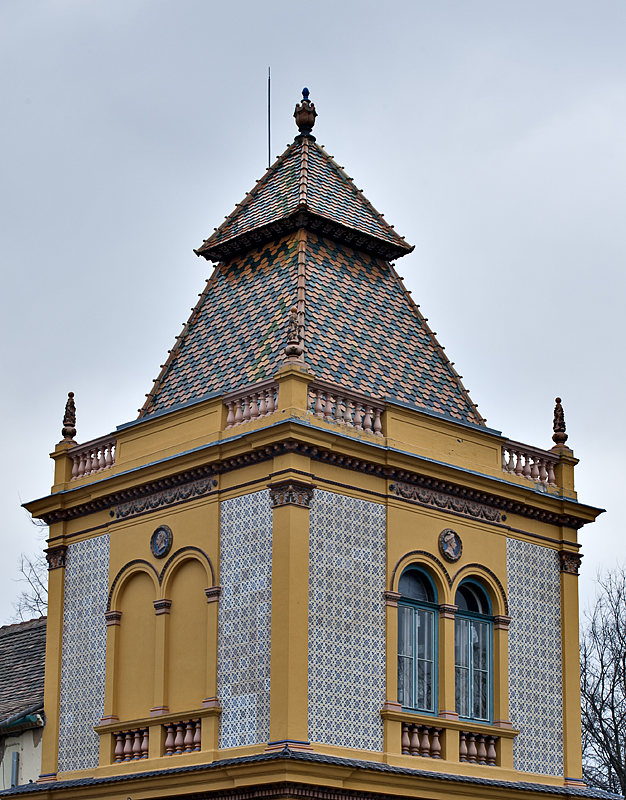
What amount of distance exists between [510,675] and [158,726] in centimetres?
588

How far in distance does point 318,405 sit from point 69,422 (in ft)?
21.0

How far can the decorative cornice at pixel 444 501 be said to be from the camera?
77.0ft

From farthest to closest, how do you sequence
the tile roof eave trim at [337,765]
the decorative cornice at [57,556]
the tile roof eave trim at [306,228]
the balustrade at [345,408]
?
1. the tile roof eave trim at [306,228]
2. the decorative cornice at [57,556]
3. the balustrade at [345,408]
4. the tile roof eave trim at [337,765]

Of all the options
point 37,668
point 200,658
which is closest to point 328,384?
point 200,658

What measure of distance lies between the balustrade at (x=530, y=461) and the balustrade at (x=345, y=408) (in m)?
3.28

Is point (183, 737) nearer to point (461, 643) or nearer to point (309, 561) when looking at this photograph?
point (309, 561)

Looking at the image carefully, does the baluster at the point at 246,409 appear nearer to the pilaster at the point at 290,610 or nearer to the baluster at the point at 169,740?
the pilaster at the point at 290,610

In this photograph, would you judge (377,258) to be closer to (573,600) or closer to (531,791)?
(573,600)

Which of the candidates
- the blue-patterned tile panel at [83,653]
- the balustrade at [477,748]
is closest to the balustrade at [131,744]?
the blue-patterned tile panel at [83,653]

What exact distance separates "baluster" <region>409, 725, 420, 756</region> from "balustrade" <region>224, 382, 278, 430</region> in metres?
5.34

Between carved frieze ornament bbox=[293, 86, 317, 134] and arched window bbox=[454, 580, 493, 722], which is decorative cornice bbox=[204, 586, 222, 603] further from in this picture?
carved frieze ornament bbox=[293, 86, 317, 134]

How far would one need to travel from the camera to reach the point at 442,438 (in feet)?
80.2

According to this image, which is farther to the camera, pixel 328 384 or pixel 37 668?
pixel 37 668

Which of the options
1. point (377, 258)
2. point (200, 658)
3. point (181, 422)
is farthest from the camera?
point (377, 258)
